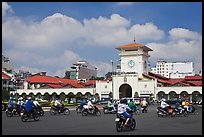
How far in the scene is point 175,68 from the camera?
131875 millimetres

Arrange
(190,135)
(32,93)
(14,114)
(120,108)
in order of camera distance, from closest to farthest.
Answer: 1. (190,135)
2. (120,108)
3. (14,114)
4. (32,93)

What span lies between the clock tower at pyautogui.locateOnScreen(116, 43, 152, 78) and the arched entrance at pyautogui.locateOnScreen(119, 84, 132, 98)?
12.6 feet

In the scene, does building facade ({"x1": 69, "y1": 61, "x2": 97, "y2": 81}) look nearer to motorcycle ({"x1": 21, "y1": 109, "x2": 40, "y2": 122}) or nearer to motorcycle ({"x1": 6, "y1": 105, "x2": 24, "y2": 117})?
motorcycle ({"x1": 6, "y1": 105, "x2": 24, "y2": 117})

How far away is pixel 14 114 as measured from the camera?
2069 cm

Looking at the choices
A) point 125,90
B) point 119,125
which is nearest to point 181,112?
point 119,125

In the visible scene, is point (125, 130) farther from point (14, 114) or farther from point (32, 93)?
point (32, 93)

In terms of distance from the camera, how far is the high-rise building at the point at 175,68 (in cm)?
12108

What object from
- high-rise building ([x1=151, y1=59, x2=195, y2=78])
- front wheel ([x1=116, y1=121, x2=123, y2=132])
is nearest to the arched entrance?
high-rise building ([x1=151, y1=59, x2=195, y2=78])

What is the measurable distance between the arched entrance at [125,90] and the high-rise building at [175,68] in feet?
144

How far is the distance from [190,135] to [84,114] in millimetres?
12103

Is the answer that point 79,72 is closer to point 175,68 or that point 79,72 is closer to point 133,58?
point 175,68

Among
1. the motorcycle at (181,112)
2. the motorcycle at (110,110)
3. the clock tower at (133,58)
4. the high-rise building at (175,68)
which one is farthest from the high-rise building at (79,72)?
the motorcycle at (181,112)

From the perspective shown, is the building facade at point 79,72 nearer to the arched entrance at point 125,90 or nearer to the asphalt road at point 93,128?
the arched entrance at point 125,90

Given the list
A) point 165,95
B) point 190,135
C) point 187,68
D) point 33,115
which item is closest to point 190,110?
point 33,115
